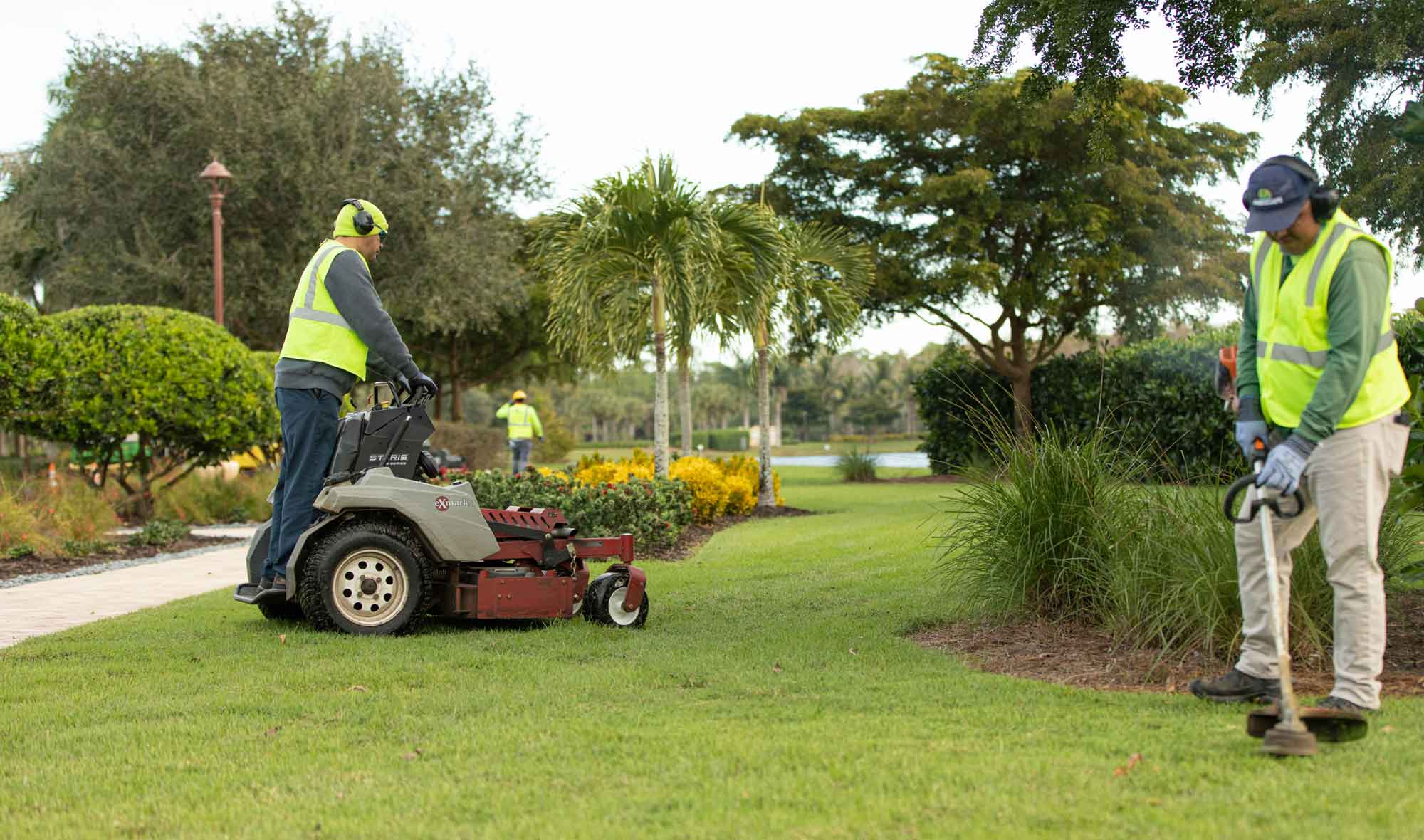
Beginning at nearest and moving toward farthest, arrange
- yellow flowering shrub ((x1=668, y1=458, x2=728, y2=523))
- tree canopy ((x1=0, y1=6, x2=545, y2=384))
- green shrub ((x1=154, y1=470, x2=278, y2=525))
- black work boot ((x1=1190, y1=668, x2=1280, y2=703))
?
black work boot ((x1=1190, y1=668, x2=1280, y2=703)), yellow flowering shrub ((x1=668, y1=458, x2=728, y2=523)), green shrub ((x1=154, y1=470, x2=278, y2=525)), tree canopy ((x1=0, y1=6, x2=545, y2=384))

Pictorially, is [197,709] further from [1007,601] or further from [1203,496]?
[1203,496]

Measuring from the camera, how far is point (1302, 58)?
1329 centimetres

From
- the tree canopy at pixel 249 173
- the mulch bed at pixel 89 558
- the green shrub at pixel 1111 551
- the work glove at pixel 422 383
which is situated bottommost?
the mulch bed at pixel 89 558

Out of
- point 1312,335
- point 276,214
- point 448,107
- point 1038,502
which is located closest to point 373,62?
point 448,107

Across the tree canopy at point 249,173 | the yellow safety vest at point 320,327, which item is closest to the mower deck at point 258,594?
the yellow safety vest at point 320,327

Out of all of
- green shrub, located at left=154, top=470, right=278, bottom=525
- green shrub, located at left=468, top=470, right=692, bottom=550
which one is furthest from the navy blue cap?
Result: green shrub, located at left=154, top=470, right=278, bottom=525

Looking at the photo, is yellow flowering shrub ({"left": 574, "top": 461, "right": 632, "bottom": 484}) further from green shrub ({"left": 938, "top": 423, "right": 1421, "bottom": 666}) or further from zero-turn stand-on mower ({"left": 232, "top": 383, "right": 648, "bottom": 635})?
green shrub ({"left": 938, "top": 423, "right": 1421, "bottom": 666})

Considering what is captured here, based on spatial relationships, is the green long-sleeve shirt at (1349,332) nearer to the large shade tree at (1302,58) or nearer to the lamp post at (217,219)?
the large shade tree at (1302,58)

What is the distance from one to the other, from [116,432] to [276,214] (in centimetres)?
1222

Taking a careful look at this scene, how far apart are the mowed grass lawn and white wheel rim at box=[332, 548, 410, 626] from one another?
23cm

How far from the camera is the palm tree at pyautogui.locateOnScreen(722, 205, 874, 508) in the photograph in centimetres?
1683

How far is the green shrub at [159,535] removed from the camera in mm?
13078

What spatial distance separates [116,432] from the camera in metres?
14.0

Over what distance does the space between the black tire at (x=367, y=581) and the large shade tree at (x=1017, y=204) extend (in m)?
19.8
